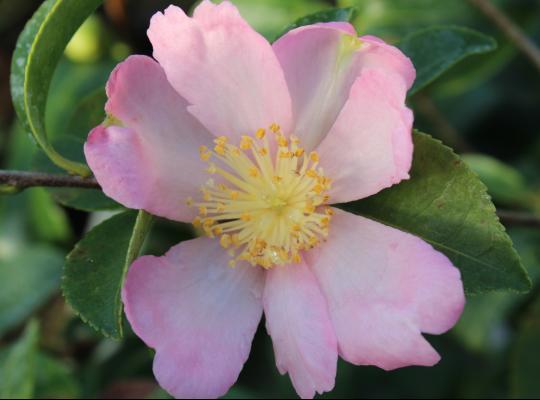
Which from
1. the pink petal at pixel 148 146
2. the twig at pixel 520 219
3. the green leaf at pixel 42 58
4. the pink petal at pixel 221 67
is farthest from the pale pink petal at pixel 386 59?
the twig at pixel 520 219

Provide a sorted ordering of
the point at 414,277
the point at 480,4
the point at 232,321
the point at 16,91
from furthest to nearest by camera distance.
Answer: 1. the point at 480,4
2. the point at 16,91
3. the point at 232,321
4. the point at 414,277

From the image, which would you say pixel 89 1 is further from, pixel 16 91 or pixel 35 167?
pixel 35 167

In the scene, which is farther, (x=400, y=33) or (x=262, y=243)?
(x=400, y=33)

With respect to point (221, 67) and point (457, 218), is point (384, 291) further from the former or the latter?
point (221, 67)

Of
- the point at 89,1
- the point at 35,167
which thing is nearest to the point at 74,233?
the point at 35,167

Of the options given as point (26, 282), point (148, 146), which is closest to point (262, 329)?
point (26, 282)

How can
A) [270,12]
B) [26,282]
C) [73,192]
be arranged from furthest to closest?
[270,12], [26,282], [73,192]

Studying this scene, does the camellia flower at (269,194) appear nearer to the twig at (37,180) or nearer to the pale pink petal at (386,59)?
the pale pink petal at (386,59)
